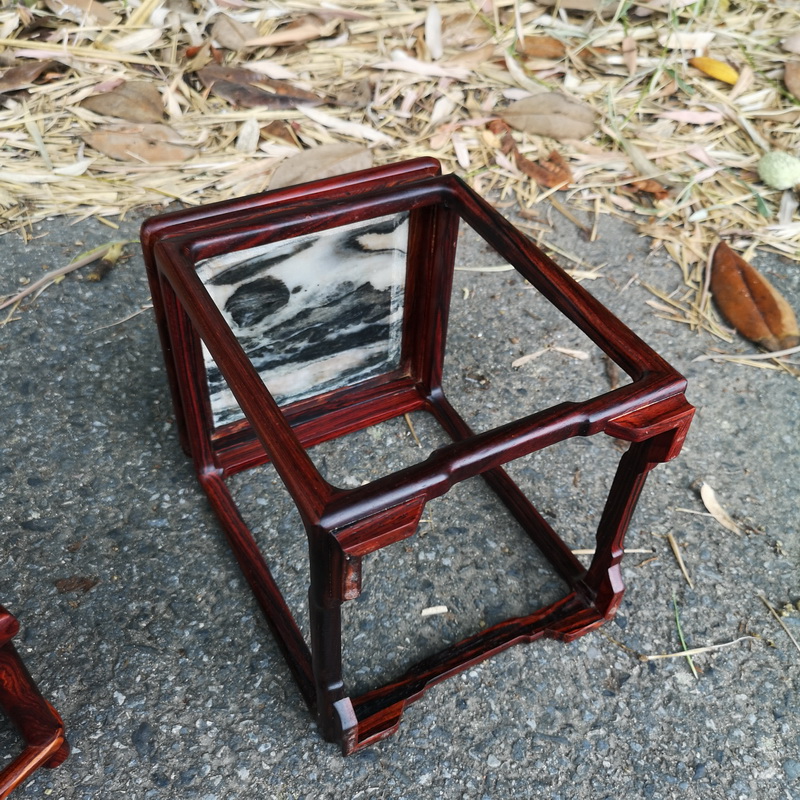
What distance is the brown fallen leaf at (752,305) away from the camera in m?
2.00

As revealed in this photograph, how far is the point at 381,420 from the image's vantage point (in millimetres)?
1723

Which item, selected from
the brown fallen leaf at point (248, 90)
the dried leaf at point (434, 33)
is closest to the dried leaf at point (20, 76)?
the brown fallen leaf at point (248, 90)

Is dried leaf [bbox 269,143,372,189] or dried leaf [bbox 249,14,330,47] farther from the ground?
dried leaf [bbox 249,14,330,47]

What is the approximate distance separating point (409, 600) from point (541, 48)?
2049mm

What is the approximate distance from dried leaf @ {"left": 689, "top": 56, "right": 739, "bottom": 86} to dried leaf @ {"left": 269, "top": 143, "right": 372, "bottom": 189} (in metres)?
1.22

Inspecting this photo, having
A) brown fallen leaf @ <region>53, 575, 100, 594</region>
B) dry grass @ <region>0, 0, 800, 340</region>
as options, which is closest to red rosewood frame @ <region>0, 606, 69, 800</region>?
brown fallen leaf @ <region>53, 575, 100, 594</region>

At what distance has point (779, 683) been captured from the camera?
1.37 meters

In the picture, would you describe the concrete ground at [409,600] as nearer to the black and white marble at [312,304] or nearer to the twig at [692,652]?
the twig at [692,652]

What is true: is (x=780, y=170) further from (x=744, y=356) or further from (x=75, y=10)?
(x=75, y=10)

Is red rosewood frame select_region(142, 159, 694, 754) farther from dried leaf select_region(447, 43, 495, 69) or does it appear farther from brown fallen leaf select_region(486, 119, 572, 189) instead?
dried leaf select_region(447, 43, 495, 69)

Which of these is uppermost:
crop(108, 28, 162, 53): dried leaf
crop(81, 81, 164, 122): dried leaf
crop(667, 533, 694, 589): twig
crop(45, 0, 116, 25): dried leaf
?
crop(45, 0, 116, 25): dried leaf

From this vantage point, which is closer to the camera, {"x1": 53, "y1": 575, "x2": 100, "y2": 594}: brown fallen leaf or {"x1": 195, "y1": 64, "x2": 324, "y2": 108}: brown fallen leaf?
{"x1": 53, "y1": 575, "x2": 100, "y2": 594}: brown fallen leaf

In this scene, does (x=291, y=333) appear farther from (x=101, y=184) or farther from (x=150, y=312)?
(x=101, y=184)

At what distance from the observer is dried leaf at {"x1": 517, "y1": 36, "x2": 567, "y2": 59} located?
272 cm
